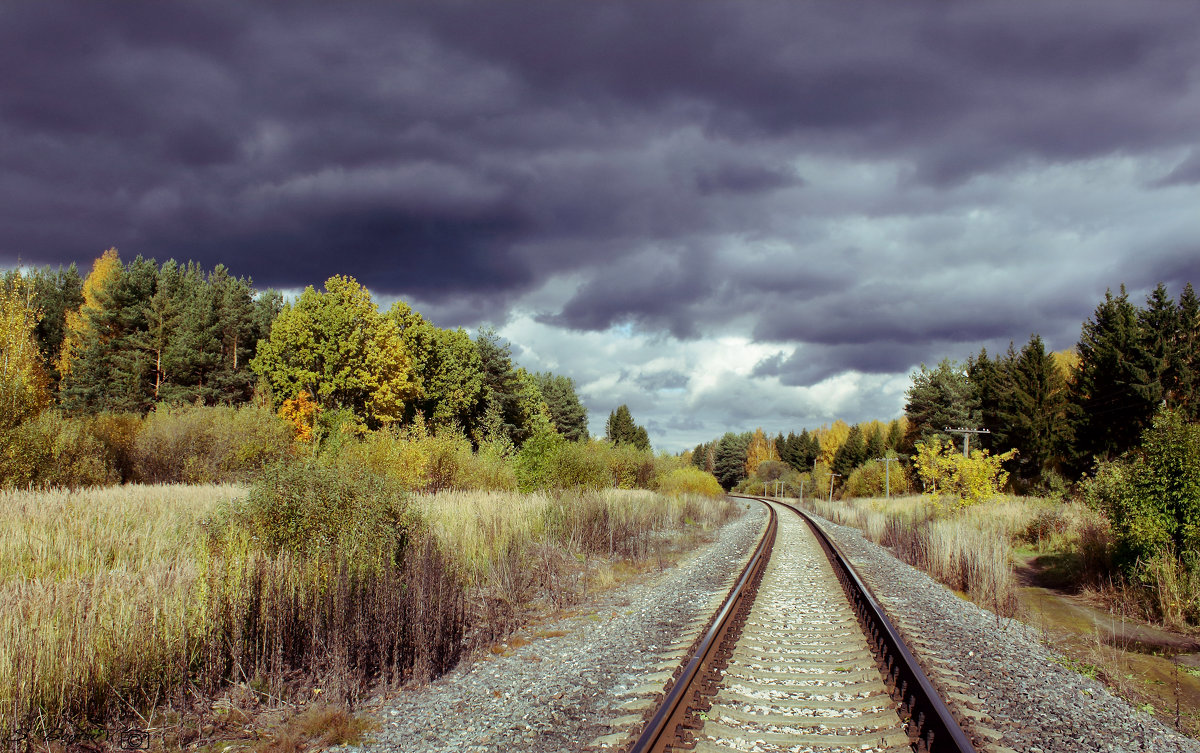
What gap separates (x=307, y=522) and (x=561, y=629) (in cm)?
367

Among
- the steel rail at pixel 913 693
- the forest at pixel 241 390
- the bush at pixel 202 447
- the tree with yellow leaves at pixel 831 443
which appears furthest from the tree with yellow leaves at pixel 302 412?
the tree with yellow leaves at pixel 831 443

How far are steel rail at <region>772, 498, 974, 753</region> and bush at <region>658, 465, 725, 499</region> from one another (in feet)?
99.7

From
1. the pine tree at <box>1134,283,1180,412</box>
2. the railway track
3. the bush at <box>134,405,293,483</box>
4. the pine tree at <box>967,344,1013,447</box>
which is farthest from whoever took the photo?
the pine tree at <box>967,344,1013,447</box>

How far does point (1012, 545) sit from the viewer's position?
19297mm

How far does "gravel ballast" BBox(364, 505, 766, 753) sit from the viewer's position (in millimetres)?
4566

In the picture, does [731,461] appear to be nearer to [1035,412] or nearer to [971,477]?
[1035,412]

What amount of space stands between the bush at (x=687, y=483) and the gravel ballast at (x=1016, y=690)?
29.0 meters

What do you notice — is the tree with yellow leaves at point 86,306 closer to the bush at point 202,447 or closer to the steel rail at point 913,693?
the bush at point 202,447

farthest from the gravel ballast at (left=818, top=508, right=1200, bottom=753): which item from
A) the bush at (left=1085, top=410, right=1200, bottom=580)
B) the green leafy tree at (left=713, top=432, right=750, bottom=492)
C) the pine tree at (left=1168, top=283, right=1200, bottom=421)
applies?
the green leafy tree at (left=713, top=432, right=750, bottom=492)

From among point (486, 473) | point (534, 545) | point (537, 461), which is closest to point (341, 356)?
point (486, 473)

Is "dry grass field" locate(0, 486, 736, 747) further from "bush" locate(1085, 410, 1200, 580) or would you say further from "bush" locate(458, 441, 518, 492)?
"bush" locate(458, 441, 518, 492)

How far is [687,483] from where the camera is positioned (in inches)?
1743

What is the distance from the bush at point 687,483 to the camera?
4018 cm

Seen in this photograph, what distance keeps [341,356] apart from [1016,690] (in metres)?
40.7
